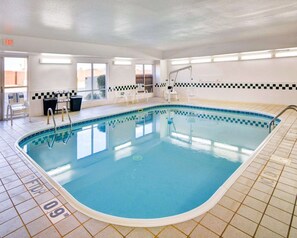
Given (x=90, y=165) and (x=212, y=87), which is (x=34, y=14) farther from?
(x=212, y=87)

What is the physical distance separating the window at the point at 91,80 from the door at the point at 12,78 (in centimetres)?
198

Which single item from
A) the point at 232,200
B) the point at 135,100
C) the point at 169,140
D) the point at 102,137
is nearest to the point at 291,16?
the point at 169,140

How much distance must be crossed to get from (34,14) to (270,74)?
319 inches

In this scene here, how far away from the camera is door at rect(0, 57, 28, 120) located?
6145mm

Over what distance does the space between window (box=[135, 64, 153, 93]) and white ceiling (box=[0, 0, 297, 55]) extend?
4677mm

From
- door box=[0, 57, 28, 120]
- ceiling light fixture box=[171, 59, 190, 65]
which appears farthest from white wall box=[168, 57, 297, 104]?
door box=[0, 57, 28, 120]

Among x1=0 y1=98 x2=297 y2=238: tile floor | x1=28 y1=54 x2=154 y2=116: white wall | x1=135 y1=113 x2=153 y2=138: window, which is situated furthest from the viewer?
x1=28 y1=54 x2=154 y2=116: white wall

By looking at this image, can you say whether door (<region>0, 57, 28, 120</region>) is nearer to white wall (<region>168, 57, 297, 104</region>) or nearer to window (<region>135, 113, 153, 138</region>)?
window (<region>135, 113, 153, 138</region>)

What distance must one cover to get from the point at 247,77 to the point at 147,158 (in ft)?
21.8

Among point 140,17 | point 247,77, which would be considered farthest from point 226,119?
point 140,17

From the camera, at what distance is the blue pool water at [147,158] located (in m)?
2.79

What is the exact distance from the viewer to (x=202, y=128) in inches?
246

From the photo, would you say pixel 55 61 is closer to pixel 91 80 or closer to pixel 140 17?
pixel 91 80

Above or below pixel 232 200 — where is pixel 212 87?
above
